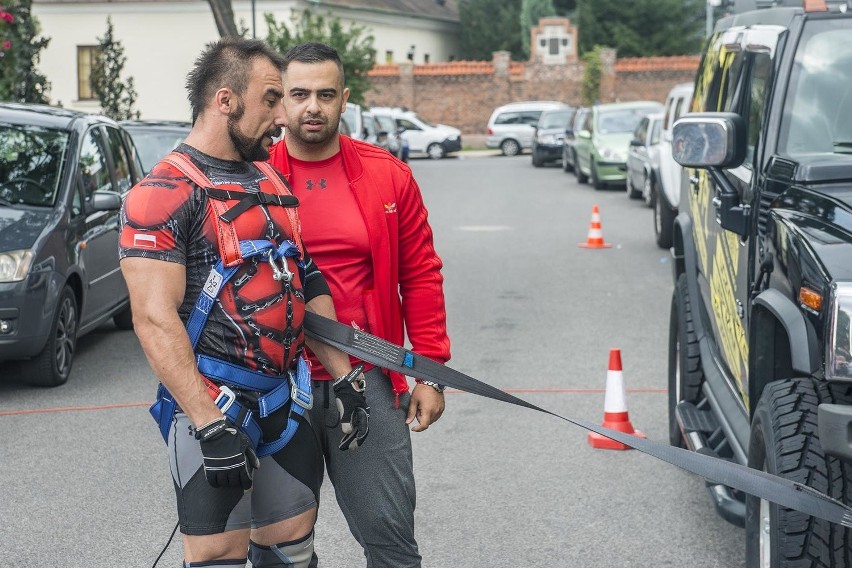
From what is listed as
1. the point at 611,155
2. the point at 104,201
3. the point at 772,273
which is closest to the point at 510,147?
the point at 611,155

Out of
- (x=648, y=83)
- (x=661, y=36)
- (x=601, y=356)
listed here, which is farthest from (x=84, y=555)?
(x=661, y=36)

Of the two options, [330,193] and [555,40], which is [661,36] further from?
[330,193]

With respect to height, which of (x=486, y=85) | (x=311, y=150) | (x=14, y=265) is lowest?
(x=14, y=265)

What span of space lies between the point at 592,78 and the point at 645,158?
36927 mm

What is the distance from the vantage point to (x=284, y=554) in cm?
366

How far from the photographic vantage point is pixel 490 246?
17484mm

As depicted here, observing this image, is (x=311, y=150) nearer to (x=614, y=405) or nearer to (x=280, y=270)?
(x=280, y=270)

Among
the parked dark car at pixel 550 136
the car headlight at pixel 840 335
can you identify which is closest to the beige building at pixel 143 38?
the parked dark car at pixel 550 136

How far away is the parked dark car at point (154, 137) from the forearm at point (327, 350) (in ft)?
36.2

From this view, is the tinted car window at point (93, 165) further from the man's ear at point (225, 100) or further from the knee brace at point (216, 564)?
the knee brace at point (216, 564)

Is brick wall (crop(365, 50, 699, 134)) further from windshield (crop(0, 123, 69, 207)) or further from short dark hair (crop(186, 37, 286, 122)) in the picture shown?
short dark hair (crop(186, 37, 286, 122))

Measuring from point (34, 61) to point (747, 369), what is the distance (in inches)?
614

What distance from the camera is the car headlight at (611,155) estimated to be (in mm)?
26922

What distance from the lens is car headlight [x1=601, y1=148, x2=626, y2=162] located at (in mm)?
26922
